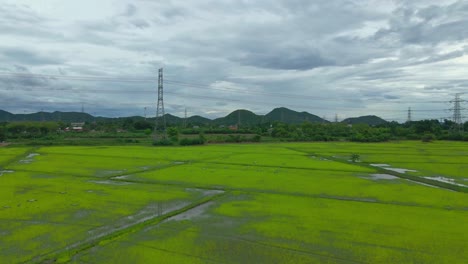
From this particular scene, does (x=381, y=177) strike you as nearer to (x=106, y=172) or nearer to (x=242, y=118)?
(x=106, y=172)

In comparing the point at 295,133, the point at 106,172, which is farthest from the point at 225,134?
the point at 106,172

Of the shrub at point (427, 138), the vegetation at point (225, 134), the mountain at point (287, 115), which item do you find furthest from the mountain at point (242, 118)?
the shrub at point (427, 138)

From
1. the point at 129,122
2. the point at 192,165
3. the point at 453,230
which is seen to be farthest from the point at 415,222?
the point at 129,122

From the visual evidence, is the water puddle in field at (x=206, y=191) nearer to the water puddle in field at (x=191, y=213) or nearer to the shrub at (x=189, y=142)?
the water puddle in field at (x=191, y=213)

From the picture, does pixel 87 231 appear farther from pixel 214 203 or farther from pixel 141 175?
pixel 141 175

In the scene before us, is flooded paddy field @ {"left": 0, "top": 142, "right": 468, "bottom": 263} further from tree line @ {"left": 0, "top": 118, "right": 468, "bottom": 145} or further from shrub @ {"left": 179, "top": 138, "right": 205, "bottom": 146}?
tree line @ {"left": 0, "top": 118, "right": 468, "bottom": 145}

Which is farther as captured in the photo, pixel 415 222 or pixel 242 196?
pixel 242 196

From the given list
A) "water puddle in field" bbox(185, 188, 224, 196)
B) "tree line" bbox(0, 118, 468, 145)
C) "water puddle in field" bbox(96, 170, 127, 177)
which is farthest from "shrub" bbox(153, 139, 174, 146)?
"water puddle in field" bbox(185, 188, 224, 196)

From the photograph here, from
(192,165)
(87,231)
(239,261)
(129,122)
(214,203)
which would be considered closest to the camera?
(239,261)
